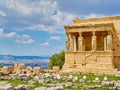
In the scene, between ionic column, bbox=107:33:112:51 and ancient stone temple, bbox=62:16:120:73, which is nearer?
ancient stone temple, bbox=62:16:120:73

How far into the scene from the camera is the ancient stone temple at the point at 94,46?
3847 cm

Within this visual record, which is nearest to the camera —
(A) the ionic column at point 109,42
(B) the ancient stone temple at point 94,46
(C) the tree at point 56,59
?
(B) the ancient stone temple at point 94,46

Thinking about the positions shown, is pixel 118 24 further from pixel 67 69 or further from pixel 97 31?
pixel 67 69

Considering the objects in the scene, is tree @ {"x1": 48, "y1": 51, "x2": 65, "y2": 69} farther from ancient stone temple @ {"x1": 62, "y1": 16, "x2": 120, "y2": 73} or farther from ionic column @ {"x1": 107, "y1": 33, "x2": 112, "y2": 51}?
ionic column @ {"x1": 107, "y1": 33, "x2": 112, "y2": 51}

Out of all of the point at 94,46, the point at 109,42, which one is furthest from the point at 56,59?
the point at 109,42

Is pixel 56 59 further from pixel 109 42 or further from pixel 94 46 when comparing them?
pixel 109 42

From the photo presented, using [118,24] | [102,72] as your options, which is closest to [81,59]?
[102,72]

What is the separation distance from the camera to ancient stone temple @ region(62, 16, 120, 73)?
38.5 meters

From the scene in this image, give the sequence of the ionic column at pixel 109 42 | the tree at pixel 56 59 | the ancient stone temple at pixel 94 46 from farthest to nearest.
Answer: the tree at pixel 56 59 < the ionic column at pixel 109 42 < the ancient stone temple at pixel 94 46

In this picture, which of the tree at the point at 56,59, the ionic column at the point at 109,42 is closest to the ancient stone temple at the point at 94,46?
the ionic column at the point at 109,42

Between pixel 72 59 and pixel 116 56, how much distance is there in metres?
5.71

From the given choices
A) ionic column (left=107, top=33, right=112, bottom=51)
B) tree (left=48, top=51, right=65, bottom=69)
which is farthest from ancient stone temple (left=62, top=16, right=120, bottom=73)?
tree (left=48, top=51, right=65, bottom=69)

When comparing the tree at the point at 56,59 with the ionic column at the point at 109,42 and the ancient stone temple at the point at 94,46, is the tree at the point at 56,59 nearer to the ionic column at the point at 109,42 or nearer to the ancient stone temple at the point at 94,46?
the ancient stone temple at the point at 94,46

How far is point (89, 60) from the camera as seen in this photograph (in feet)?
130
